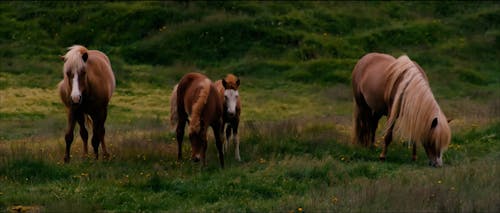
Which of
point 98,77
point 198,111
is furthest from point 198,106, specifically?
point 98,77

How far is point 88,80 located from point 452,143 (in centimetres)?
700

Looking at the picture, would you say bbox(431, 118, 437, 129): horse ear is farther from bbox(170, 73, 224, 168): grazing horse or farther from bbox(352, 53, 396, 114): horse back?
bbox(170, 73, 224, 168): grazing horse

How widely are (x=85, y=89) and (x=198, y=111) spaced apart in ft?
6.84

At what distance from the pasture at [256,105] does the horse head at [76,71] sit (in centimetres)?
118

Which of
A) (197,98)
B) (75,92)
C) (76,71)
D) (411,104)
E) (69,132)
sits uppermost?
(76,71)

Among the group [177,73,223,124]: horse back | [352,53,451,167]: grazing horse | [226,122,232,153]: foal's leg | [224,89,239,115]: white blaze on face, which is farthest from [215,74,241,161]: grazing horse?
[352,53,451,167]: grazing horse

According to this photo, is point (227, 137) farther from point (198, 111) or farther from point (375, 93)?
point (375, 93)

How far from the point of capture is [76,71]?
34.8ft

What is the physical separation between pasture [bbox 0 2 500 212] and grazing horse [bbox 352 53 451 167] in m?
0.44

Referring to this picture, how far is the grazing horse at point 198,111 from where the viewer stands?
10203 millimetres

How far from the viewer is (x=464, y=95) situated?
71.5 ft

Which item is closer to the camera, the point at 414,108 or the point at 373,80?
the point at 414,108

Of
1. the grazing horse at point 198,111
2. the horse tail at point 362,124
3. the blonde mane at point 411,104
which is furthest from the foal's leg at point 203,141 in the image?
the horse tail at point 362,124

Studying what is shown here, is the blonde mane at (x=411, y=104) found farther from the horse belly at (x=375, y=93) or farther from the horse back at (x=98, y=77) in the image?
the horse back at (x=98, y=77)
